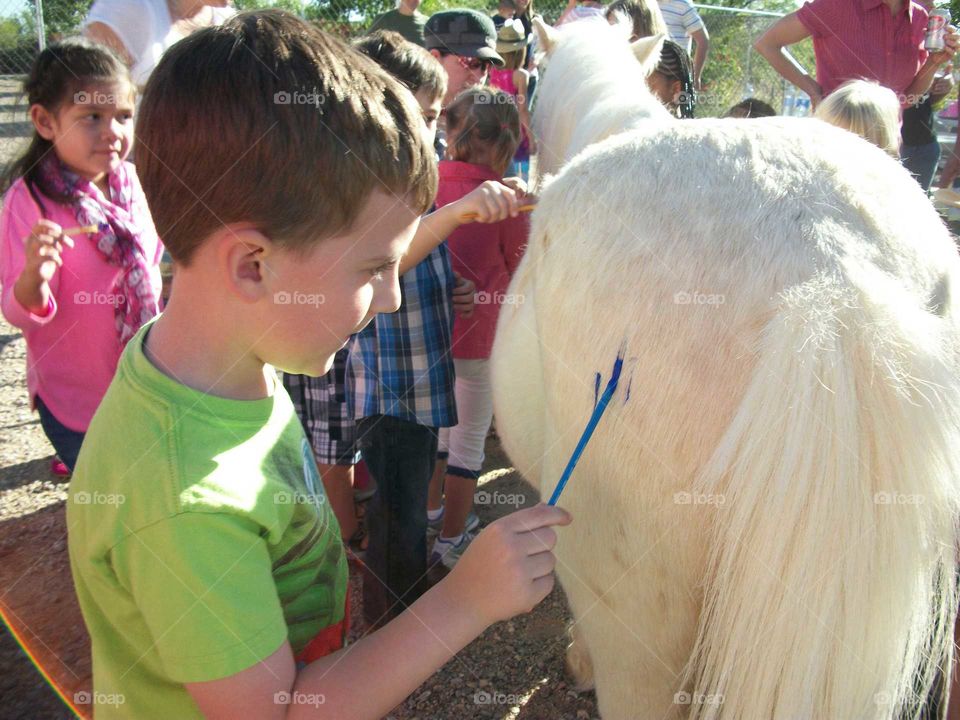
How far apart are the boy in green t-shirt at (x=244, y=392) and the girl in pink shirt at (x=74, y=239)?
136 cm

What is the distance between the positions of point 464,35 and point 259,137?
121 inches

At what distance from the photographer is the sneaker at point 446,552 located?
278cm

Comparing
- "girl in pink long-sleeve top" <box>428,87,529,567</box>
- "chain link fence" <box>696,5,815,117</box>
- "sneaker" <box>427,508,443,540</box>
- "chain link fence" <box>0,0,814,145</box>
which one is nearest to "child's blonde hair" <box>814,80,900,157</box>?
"girl in pink long-sleeve top" <box>428,87,529,567</box>

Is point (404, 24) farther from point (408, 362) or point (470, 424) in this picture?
point (408, 362)

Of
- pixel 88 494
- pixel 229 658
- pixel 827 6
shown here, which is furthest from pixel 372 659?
pixel 827 6

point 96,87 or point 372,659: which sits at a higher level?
point 96,87

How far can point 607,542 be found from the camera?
→ 1.38m

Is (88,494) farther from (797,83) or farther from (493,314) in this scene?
(797,83)

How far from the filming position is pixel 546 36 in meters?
3.70

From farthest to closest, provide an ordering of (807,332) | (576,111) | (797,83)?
(797,83), (576,111), (807,332)

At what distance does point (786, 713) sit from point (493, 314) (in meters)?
1.72

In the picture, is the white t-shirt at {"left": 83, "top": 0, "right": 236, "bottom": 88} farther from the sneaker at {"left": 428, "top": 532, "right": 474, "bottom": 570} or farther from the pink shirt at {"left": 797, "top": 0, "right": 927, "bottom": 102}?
the pink shirt at {"left": 797, "top": 0, "right": 927, "bottom": 102}

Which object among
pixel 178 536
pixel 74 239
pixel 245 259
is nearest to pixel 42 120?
pixel 74 239

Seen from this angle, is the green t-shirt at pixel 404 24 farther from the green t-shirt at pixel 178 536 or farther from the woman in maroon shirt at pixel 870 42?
the green t-shirt at pixel 178 536
